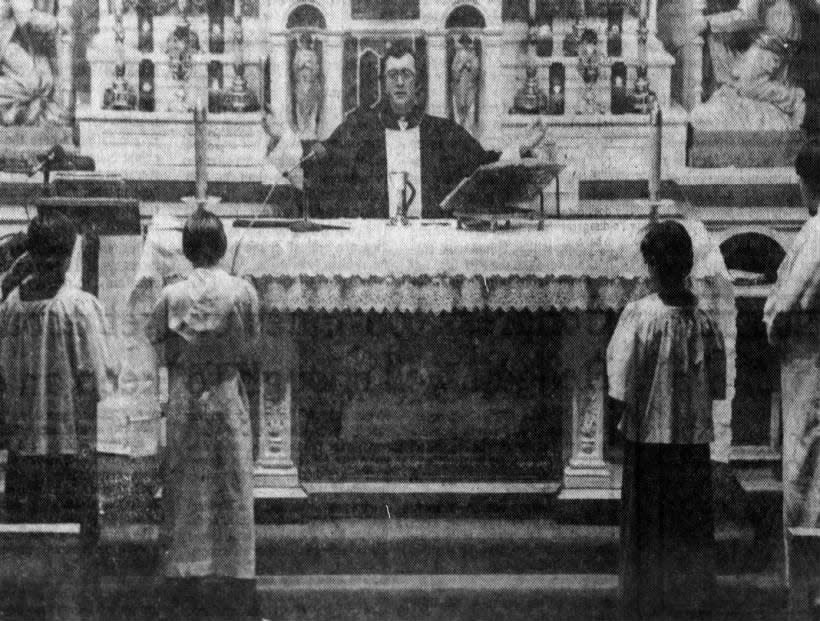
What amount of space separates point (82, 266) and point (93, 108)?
1.34 m

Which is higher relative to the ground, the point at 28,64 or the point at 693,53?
the point at 693,53

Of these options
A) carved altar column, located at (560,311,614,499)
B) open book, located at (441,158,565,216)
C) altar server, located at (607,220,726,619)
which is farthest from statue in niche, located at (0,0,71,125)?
altar server, located at (607,220,726,619)

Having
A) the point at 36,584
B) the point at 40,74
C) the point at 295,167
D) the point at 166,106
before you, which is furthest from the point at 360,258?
the point at 40,74

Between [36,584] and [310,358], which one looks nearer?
[36,584]

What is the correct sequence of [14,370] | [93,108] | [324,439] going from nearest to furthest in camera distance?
[14,370] → [324,439] → [93,108]

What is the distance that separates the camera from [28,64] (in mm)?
7477

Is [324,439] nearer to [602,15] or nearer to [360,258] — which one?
[360,258]

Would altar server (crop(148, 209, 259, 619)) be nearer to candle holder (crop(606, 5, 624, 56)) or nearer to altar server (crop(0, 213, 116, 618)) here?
altar server (crop(0, 213, 116, 618))

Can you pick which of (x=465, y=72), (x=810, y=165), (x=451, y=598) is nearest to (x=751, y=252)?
(x=465, y=72)

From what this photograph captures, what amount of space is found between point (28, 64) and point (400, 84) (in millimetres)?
2000

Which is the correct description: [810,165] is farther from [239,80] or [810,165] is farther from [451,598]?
[239,80]

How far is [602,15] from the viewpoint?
7594 mm

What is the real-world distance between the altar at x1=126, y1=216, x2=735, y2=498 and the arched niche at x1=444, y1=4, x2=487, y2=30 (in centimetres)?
213

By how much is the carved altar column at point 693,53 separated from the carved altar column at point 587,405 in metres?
2.64
